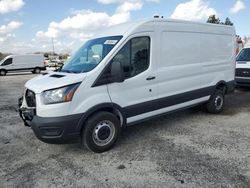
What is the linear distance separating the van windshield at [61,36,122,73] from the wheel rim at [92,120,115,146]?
→ 957mm

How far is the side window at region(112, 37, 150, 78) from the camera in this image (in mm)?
4512

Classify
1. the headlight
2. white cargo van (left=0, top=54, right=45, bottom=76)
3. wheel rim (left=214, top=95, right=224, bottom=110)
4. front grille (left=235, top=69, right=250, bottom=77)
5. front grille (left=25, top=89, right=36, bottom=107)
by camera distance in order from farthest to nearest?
1. white cargo van (left=0, top=54, right=45, bottom=76)
2. front grille (left=235, top=69, right=250, bottom=77)
3. wheel rim (left=214, top=95, right=224, bottom=110)
4. front grille (left=25, top=89, right=36, bottom=107)
5. the headlight

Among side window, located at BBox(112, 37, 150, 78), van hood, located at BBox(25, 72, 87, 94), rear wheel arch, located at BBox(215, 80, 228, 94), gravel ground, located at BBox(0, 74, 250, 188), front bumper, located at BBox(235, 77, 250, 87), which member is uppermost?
side window, located at BBox(112, 37, 150, 78)

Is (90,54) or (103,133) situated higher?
(90,54)

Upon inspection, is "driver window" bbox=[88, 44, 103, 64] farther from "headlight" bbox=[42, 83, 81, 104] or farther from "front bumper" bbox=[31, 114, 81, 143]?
"front bumper" bbox=[31, 114, 81, 143]

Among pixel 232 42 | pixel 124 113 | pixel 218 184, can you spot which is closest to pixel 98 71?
pixel 124 113

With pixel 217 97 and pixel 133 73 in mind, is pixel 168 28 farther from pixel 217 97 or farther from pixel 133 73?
pixel 217 97

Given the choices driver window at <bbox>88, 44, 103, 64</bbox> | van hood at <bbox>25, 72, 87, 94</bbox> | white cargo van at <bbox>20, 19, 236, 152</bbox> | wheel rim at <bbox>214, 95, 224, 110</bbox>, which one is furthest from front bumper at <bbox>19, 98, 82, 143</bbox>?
wheel rim at <bbox>214, 95, 224, 110</bbox>

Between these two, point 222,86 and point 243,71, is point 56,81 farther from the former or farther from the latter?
point 243,71

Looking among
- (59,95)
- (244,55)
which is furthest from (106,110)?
(244,55)

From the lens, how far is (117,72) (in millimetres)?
4199

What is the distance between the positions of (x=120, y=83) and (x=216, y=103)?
337 centimetres

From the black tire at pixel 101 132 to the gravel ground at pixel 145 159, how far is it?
15cm

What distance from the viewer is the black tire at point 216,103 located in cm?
660
